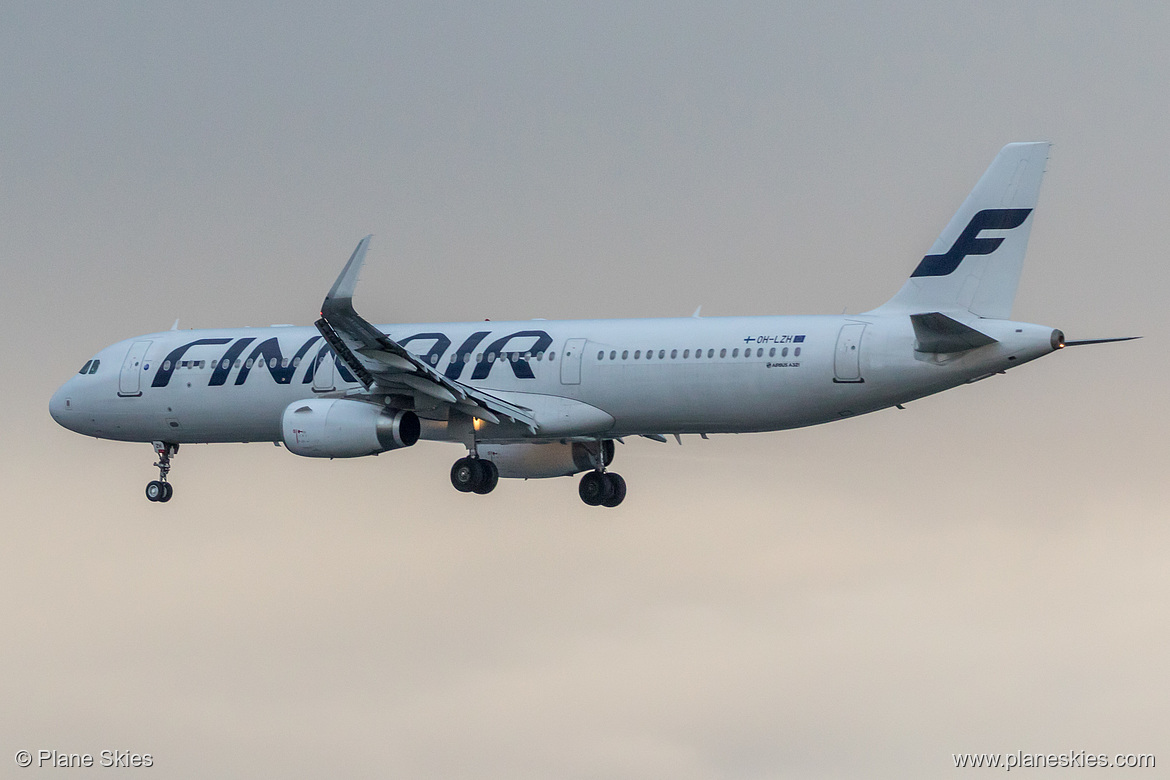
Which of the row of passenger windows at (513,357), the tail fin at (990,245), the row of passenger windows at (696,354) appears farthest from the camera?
the row of passenger windows at (513,357)

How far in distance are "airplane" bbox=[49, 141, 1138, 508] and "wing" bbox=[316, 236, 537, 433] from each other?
0.14 ft

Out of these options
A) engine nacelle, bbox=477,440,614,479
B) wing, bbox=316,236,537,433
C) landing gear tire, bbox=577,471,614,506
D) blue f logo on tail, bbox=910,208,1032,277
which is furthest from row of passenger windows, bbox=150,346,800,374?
landing gear tire, bbox=577,471,614,506

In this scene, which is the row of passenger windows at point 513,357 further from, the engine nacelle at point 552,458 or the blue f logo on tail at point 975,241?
the engine nacelle at point 552,458

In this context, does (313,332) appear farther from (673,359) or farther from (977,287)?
(977,287)

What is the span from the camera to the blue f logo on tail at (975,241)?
126ft

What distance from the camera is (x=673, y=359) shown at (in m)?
40.4

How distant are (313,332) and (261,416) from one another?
2.36m

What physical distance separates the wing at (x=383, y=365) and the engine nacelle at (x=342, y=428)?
2.25 ft

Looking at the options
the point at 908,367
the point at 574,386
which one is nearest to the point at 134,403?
the point at 574,386

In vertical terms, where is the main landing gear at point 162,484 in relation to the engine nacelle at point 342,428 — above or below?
above

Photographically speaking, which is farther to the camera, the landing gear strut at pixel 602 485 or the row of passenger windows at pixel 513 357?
the landing gear strut at pixel 602 485

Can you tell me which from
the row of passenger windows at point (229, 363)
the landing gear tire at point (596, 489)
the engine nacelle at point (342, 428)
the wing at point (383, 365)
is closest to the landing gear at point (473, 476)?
the wing at point (383, 365)

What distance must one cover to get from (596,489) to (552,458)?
1.31 metres

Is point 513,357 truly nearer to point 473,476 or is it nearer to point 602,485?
point 473,476
